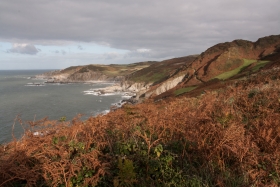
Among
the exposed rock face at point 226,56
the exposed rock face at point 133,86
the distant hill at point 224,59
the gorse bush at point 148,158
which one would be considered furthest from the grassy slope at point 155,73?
the gorse bush at point 148,158

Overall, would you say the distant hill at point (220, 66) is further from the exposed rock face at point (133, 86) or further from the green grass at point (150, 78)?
the green grass at point (150, 78)

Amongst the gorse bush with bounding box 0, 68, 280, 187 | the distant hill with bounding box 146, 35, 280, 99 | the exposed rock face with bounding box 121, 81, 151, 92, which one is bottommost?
the exposed rock face with bounding box 121, 81, 151, 92

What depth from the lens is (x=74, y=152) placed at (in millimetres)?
5180

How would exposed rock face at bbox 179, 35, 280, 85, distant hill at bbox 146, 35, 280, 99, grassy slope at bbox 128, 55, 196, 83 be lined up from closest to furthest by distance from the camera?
distant hill at bbox 146, 35, 280, 99 < exposed rock face at bbox 179, 35, 280, 85 < grassy slope at bbox 128, 55, 196, 83

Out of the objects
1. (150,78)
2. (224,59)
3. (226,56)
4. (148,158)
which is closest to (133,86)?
(150,78)

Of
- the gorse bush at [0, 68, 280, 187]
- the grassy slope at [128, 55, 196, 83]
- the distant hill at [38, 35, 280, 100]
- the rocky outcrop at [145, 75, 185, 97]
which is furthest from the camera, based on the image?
the grassy slope at [128, 55, 196, 83]

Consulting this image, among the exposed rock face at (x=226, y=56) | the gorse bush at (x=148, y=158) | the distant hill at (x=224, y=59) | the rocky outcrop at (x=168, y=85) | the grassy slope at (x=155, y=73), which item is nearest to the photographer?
the gorse bush at (x=148, y=158)

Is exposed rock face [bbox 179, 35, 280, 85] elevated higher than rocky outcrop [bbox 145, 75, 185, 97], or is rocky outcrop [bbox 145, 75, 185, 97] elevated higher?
exposed rock face [bbox 179, 35, 280, 85]

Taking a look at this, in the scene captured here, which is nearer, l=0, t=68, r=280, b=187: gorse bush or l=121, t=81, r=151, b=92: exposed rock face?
l=0, t=68, r=280, b=187: gorse bush

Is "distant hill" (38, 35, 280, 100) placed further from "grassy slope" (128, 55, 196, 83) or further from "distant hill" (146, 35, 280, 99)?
"grassy slope" (128, 55, 196, 83)

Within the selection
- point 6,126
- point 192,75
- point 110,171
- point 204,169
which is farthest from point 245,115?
point 192,75

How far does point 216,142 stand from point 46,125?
491 centimetres

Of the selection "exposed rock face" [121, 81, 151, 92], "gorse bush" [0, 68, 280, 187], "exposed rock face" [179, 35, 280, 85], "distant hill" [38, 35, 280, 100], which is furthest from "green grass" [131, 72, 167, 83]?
"gorse bush" [0, 68, 280, 187]

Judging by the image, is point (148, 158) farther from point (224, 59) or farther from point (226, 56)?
point (226, 56)
